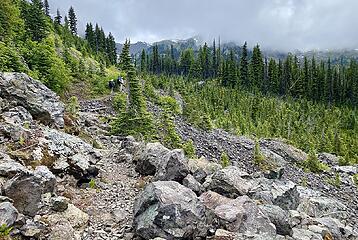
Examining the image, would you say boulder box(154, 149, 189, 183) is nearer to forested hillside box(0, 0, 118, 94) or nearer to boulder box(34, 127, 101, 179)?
boulder box(34, 127, 101, 179)

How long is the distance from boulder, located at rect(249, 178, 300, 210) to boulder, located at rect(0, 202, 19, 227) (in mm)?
10596

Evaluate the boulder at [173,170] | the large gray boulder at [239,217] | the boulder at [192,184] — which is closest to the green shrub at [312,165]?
the boulder at [192,184]

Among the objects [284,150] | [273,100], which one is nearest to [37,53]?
[284,150]

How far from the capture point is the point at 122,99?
42.8m

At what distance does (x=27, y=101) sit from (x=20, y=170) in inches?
358

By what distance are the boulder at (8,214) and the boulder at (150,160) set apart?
867 cm

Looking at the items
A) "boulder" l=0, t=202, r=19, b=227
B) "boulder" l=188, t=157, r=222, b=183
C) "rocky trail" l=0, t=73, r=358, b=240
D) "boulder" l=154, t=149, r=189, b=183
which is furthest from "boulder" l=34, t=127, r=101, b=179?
"boulder" l=188, t=157, r=222, b=183

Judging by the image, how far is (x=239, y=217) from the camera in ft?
40.3

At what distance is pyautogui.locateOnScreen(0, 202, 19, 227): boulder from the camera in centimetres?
1014

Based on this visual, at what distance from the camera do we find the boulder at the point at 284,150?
4638cm

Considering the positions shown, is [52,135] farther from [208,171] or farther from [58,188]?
[208,171]

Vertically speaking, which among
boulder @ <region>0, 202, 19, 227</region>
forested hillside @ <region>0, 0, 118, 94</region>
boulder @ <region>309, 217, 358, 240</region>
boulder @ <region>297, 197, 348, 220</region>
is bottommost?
boulder @ <region>297, 197, 348, 220</region>

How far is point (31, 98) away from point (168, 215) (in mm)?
14206

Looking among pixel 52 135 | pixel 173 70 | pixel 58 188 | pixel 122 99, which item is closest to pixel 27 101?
pixel 52 135
